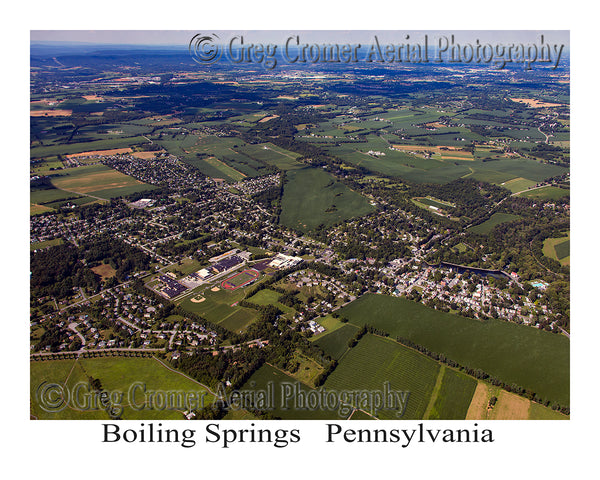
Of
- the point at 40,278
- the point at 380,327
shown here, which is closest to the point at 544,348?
the point at 380,327

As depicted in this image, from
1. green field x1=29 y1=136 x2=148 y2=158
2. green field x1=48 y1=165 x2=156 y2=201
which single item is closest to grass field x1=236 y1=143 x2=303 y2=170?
green field x1=48 y1=165 x2=156 y2=201

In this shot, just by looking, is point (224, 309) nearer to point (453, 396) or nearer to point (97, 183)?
point (453, 396)

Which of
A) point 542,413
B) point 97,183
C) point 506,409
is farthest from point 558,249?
point 97,183

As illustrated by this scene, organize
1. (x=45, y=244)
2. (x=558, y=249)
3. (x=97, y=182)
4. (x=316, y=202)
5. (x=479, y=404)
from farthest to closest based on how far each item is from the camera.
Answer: (x=97, y=182) → (x=316, y=202) → (x=45, y=244) → (x=558, y=249) → (x=479, y=404)

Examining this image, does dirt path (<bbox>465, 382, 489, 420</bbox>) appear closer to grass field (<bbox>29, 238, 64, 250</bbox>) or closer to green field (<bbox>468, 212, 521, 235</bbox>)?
green field (<bbox>468, 212, 521, 235</bbox>)

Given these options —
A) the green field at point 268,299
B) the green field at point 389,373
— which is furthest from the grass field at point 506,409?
the green field at point 268,299

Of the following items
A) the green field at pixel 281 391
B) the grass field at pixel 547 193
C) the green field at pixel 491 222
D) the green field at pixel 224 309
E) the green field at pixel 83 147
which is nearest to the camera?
the green field at pixel 281 391

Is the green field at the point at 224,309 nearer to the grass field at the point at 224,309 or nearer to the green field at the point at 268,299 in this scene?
the grass field at the point at 224,309

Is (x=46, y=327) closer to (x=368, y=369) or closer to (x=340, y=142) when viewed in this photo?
(x=368, y=369)
